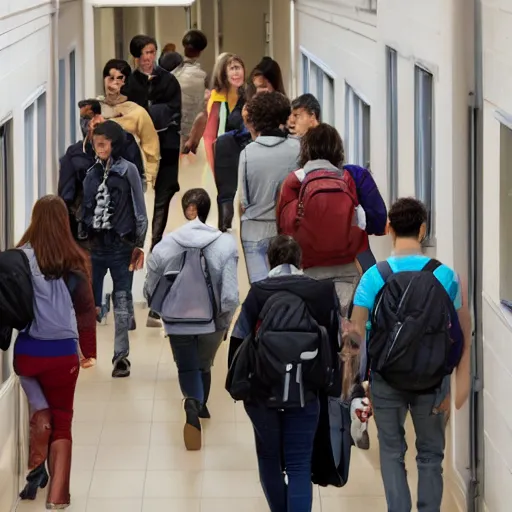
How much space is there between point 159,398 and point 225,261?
5.14 feet

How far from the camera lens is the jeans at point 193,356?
26.6ft

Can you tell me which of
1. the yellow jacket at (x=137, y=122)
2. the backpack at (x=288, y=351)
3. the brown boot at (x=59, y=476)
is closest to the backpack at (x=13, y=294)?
the brown boot at (x=59, y=476)

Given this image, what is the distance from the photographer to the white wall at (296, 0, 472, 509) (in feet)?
22.4

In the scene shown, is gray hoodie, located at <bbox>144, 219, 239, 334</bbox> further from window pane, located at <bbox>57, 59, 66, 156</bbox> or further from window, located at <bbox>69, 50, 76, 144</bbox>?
window, located at <bbox>69, 50, 76, 144</bbox>

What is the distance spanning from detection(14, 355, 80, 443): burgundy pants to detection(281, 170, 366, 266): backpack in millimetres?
1544

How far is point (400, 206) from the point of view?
628 cm

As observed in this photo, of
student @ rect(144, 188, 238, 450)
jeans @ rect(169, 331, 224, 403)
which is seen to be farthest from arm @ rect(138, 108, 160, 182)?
jeans @ rect(169, 331, 224, 403)

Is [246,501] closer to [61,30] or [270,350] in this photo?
[270,350]

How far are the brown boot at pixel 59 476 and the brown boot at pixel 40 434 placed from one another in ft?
0.14

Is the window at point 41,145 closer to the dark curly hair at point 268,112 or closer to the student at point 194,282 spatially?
the dark curly hair at point 268,112

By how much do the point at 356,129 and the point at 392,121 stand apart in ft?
6.32

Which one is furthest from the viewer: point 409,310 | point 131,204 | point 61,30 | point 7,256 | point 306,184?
point 61,30

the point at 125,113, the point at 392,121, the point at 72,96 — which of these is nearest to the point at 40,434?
the point at 392,121

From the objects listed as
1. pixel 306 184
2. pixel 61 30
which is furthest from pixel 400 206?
pixel 61 30
